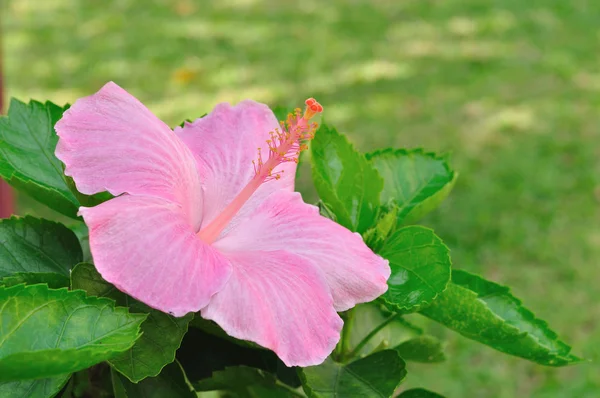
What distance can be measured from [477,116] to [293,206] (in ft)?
12.5

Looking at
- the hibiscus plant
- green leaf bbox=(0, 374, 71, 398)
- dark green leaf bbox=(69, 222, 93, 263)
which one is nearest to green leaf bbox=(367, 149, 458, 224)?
the hibiscus plant

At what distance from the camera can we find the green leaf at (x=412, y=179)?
982 mm

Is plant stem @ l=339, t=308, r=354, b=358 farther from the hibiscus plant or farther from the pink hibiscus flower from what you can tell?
the pink hibiscus flower

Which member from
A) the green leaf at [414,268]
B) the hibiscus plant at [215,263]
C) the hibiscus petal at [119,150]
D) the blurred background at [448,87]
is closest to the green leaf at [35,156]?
the hibiscus plant at [215,263]

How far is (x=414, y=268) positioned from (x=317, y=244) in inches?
5.3

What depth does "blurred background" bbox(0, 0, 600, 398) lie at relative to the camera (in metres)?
3.37

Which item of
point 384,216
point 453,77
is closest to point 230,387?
point 384,216

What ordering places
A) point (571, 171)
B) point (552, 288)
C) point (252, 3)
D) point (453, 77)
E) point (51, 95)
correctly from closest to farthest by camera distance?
1. point (552, 288)
2. point (571, 171)
3. point (51, 95)
4. point (453, 77)
5. point (252, 3)

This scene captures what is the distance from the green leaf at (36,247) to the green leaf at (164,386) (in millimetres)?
140

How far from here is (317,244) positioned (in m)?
0.74

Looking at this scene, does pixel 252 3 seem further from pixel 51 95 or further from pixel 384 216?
pixel 384 216

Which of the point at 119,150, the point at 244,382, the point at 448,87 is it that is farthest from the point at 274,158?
the point at 448,87

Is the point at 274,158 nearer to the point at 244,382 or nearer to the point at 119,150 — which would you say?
the point at 119,150

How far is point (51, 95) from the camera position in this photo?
4.44 metres
